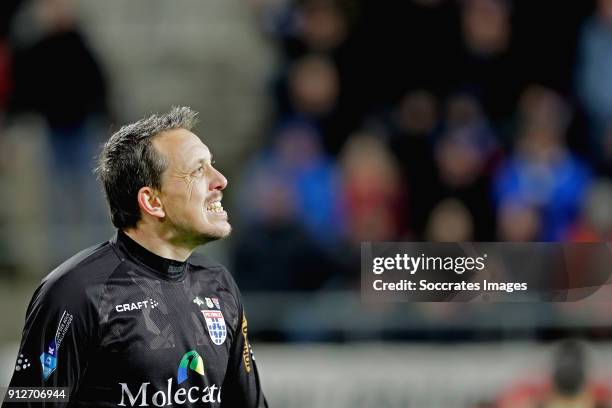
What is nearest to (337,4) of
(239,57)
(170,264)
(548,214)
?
(239,57)

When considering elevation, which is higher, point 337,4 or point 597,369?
point 337,4

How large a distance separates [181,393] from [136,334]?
8.8 inches

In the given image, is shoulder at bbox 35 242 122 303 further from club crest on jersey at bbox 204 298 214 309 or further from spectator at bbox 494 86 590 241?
spectator at bbox 494 86 590 241

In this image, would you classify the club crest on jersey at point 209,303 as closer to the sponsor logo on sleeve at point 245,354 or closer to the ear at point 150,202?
the sponsor logo on sleeve at point 245,354

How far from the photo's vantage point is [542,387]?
6.94 m

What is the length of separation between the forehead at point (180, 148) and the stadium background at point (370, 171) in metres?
3.61

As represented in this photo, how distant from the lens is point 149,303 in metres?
3.55

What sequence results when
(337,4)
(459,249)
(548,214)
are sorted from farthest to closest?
(337,4) < (548,214) < (459,249)

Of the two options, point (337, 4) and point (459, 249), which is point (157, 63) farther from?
point (459, 249)

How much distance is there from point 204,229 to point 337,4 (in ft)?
17.2

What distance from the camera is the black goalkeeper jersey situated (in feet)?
10.9

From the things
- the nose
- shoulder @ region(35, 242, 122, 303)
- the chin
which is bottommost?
shoulder @ region(35, 242, 122, 303)

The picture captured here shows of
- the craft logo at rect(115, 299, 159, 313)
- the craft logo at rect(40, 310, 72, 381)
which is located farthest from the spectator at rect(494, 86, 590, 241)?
the craft logo at rect(40, 310, 72, 381)

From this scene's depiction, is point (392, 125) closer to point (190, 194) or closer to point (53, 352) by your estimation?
point (190, 194)
